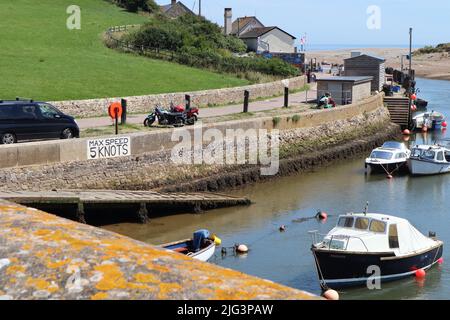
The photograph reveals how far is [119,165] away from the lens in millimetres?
24250

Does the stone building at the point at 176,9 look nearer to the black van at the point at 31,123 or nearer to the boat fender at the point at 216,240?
the black van at the point at 31,123

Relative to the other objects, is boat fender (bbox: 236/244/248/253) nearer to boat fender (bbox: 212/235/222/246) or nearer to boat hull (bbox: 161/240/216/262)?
boat fender (bbox: 212/235/222/246)

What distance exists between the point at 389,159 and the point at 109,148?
1497cm

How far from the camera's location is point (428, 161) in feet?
107

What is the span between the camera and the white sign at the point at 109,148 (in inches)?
918

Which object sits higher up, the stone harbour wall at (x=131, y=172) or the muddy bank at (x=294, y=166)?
the stone harbour wall at (x=131, y=172)

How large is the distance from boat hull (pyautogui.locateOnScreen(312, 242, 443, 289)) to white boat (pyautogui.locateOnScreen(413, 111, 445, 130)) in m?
29.8

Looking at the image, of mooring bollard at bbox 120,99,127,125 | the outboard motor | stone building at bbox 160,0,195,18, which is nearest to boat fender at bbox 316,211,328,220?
the outboard motor

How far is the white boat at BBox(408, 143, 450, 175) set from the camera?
32.5 meters

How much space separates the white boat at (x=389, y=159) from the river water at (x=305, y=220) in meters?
0.76

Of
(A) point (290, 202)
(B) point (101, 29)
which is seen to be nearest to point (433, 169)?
(A) point (290, 202)

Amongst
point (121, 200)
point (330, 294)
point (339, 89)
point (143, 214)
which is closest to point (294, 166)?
point (143, 214)

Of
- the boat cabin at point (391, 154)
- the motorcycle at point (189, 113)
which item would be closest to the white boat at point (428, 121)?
the boat cabin at point (391, 154)

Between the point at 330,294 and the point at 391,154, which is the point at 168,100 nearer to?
the point at 391,154
